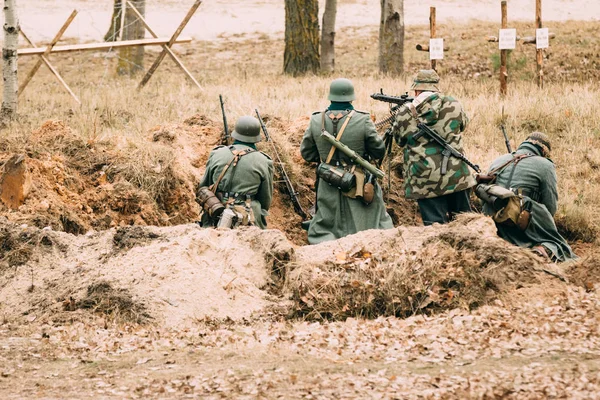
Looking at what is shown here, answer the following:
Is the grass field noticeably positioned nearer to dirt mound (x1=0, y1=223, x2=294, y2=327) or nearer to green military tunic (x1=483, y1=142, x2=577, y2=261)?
dirt mound (x1=0, y1=223, x2=294, y2=327)

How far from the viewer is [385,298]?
24.1 feet

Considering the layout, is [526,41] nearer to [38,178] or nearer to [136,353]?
[38,178]

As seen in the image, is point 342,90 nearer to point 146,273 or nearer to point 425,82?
point 425,82

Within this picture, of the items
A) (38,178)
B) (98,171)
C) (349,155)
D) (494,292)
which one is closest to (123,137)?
(98,171)

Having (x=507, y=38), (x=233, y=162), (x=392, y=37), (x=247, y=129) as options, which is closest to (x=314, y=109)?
(x=507, y=38)

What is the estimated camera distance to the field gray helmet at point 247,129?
29.7 ft

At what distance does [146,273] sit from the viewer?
7.64 meters

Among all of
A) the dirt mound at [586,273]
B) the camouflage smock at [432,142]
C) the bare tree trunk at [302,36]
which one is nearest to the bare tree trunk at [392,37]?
the bare tree trunk at [302,36]

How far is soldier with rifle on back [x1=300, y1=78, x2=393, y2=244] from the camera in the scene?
9.40 m

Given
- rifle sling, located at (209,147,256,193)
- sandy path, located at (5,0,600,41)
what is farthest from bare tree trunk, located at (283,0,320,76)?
sandy path, located at (5,0,600,41)

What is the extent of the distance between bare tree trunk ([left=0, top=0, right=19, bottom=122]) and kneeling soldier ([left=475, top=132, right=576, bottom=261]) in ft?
22.8

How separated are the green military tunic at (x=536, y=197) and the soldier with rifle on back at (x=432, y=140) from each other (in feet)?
1.54

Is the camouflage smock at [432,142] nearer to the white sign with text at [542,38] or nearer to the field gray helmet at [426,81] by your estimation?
the field gray helmet at [426,81]

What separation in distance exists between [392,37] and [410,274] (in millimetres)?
11561
